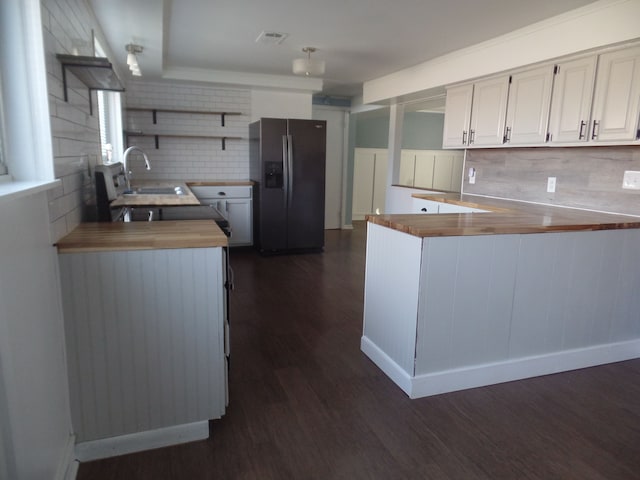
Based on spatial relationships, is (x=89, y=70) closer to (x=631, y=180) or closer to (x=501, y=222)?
(x=501, y=222)

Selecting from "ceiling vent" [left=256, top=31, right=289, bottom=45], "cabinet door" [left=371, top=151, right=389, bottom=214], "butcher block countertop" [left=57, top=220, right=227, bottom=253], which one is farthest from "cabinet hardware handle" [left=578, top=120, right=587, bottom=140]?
"cabinet door" [left=371, top=151, right=389, bottom=214]

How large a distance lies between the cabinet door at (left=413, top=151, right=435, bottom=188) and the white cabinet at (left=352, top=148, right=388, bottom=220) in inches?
29.0

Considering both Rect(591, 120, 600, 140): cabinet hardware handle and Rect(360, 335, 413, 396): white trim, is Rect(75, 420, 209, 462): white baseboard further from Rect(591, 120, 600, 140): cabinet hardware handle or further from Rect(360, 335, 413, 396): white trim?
Rect(591, 120, 600, 140): cabinet hardware handle

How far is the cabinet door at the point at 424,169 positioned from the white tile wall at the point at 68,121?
6.51 m

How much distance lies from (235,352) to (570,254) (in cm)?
201

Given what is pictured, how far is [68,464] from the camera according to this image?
160 cm

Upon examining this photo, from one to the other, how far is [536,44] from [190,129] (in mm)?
4043

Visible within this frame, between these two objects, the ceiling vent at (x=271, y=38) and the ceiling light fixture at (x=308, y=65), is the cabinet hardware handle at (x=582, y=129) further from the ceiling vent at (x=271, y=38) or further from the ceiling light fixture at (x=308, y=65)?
the ceiling vent at (x=271, y=38)

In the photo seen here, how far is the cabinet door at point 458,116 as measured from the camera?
406cm

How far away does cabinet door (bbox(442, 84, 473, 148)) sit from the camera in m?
4.06

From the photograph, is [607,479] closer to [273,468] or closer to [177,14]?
[273,468]

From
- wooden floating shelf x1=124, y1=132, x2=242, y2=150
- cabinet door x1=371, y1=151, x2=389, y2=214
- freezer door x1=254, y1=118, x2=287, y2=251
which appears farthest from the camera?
cabinet door x1=371, y1=151, x2=389, y2=214

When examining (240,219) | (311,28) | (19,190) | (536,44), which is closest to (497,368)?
(19,190)

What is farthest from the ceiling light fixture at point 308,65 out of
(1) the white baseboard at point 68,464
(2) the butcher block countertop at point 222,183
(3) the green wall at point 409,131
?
(3) the green wall at point 409,131
